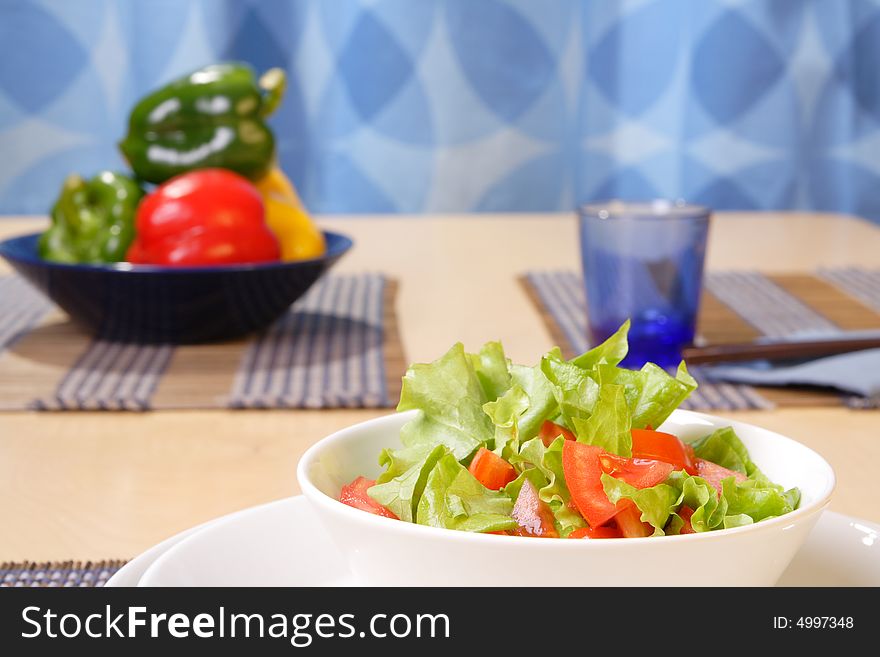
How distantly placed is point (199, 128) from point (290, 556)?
2.57 ft

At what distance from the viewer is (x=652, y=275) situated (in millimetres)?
987

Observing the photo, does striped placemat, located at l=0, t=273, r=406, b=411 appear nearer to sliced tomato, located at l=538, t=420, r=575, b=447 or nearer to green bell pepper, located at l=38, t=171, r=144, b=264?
green bell pepper, located at l=38, t=171, r=144, b=264

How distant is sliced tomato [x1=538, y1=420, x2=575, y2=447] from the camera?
459 millimetres

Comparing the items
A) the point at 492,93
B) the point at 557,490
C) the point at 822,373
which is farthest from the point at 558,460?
the point at 492,93

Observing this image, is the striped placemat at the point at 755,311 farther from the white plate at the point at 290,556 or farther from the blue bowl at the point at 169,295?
the white plate at the point at 290,556

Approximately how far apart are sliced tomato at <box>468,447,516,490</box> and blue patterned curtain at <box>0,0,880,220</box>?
188cm

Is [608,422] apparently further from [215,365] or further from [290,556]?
[215,365]

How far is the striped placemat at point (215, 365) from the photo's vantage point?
34.3 inches

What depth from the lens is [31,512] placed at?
0.65 metres

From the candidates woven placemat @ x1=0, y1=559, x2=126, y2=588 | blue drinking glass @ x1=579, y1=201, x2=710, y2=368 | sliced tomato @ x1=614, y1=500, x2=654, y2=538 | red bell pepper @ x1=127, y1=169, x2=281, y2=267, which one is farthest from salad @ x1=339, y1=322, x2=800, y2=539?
red bell pepper @ x1=127, y1=169, x2=281, y2=267

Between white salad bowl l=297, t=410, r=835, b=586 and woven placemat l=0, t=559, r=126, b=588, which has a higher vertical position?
white salad bowl l=297, t=410, r=835, b=586

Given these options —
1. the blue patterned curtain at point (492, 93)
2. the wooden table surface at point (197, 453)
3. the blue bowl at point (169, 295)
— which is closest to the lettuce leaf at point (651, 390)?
the wooden table surface at point (197, 453)
